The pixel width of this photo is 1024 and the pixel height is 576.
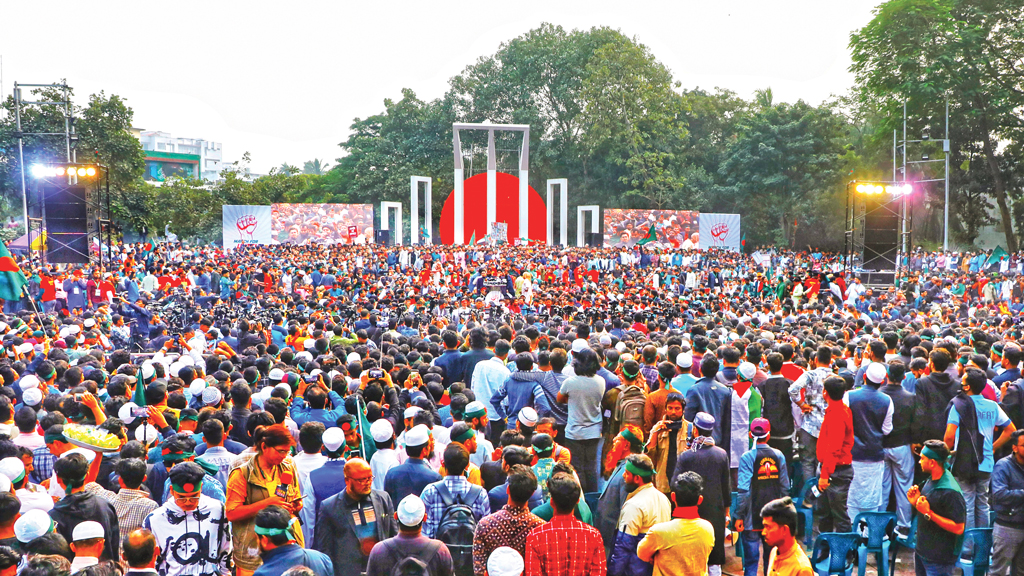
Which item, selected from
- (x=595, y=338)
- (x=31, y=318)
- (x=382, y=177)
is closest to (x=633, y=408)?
(x=595, y=338)

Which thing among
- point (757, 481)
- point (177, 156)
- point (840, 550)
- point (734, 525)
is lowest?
point (734, 525)

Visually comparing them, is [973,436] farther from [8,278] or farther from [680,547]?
[8,278]

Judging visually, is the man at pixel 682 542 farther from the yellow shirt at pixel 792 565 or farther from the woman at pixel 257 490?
the woman at pixel 257 490

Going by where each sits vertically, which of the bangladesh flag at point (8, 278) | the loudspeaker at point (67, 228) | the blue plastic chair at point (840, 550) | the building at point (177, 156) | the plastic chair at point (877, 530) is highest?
the building at point (177, 156)

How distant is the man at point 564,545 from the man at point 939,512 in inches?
92.0

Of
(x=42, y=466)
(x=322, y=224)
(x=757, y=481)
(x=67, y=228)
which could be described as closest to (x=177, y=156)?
(x=322, y=224)

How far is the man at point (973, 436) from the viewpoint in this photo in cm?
625

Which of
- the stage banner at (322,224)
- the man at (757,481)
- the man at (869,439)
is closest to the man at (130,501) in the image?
the man at (757,481)

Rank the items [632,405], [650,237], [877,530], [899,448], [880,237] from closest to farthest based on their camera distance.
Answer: [877,530] < [899,448] < [632,405] < [880,237] < [650,237]

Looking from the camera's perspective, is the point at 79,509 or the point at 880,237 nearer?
the point at 79,509

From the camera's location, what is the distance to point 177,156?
76.8m

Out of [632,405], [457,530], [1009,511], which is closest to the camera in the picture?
[457,530]

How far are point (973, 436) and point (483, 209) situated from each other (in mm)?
38322

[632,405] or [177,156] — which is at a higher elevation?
[177,156]
